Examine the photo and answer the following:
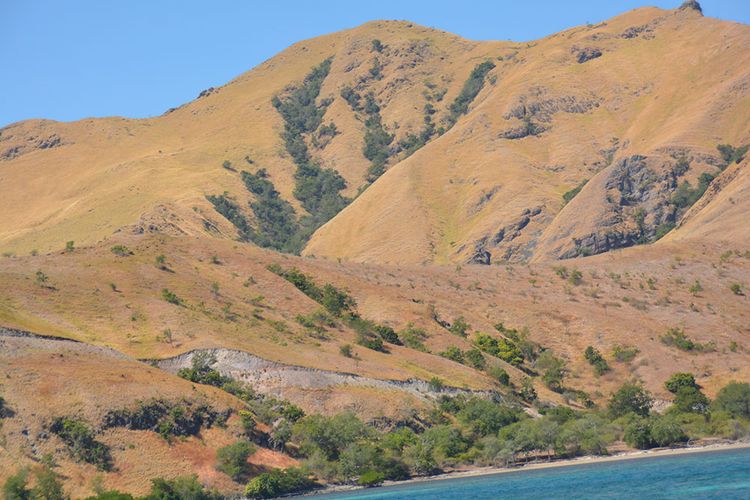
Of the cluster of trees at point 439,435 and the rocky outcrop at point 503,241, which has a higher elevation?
the rocky outcrop at point 503,241

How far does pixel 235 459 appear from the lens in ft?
262

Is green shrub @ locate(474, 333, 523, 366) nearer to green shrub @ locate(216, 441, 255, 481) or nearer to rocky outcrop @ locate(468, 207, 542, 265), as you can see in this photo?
green shrub @ locate(216, 441, 255, 481)

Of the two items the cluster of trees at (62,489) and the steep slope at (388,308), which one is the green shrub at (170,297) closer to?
the steep slope at (388,308)

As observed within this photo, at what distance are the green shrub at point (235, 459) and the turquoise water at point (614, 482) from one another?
19.5 feet

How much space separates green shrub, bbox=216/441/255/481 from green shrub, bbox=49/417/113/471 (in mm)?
8098

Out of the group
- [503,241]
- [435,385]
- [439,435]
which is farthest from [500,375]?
[503,241]

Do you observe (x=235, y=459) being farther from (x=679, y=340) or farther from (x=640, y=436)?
(x=679, y=340)

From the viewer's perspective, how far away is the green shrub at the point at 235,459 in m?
79.4

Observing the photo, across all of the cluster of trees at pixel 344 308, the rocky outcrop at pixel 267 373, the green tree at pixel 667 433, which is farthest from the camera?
the cluster of trees at pixel 344 308

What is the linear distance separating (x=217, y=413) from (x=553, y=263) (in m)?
74.7

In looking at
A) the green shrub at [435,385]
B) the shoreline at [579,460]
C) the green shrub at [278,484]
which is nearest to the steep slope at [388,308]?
the green shrub at [435,385]

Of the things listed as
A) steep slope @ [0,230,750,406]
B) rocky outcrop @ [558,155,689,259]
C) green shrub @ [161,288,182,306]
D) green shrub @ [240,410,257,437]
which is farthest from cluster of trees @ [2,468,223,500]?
rocky outcrop @ [558,155,689,259]

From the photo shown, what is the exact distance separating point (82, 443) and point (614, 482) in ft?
115

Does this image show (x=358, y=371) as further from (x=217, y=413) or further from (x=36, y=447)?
(x=36, y=447)
